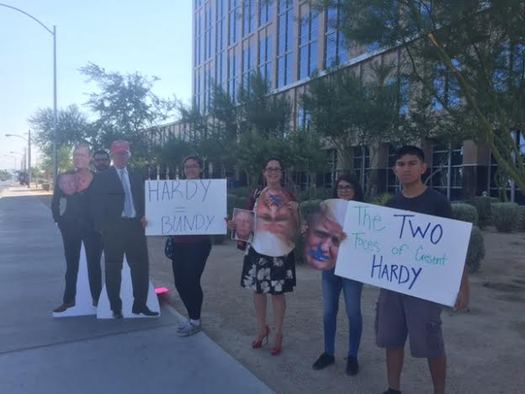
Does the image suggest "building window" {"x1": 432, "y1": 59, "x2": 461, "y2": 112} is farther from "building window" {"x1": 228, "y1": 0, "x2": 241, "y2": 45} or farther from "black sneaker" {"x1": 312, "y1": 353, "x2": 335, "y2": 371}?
"building window" {"x1": 228, "y1": 0, "x2": 241, "y2": 45}

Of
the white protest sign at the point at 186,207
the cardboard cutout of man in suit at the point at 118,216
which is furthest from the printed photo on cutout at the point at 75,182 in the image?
the white protest sign at the point at 186,207

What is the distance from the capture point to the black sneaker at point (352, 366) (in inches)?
165

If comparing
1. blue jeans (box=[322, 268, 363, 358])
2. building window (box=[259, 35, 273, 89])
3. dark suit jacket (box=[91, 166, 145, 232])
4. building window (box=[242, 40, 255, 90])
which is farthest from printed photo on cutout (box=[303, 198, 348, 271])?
building window (box=[242, 40, 255, 90])

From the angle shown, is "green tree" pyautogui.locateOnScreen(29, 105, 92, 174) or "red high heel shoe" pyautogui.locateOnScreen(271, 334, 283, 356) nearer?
"red high heel shoe" pyautogui.locateOnScreen(271, 334, 283, 356)

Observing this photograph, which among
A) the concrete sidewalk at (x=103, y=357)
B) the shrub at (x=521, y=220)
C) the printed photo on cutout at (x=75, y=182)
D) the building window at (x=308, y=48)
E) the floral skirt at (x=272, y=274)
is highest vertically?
the building window at (x=308, y=48)

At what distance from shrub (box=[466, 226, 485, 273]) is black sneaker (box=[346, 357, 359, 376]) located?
15.5ft

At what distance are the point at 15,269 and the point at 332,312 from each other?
667 centimetres

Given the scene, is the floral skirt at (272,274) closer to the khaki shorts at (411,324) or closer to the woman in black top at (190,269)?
the woman in black top at (190,269)

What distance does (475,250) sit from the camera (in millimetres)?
8383

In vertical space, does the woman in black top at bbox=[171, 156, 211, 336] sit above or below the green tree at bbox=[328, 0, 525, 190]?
below

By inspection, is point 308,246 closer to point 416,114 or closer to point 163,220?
point 163,220

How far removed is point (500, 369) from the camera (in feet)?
14.3

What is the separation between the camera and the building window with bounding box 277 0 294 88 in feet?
122

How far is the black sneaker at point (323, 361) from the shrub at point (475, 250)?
4706 mm
